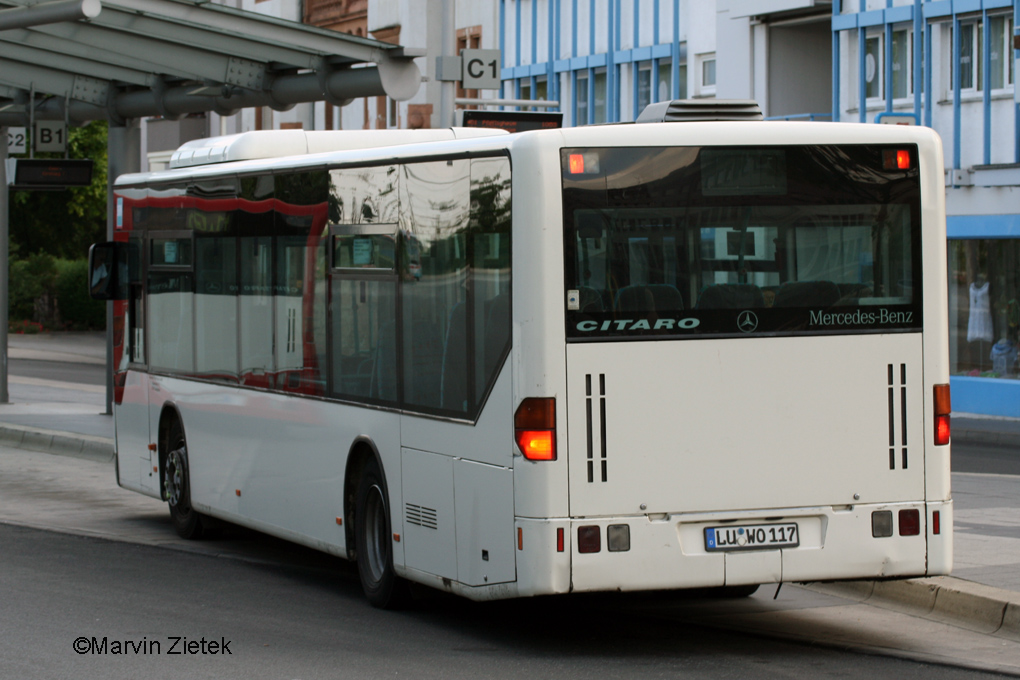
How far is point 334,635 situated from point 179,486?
15.5 feet

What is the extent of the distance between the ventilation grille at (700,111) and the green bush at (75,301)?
52.1 metres

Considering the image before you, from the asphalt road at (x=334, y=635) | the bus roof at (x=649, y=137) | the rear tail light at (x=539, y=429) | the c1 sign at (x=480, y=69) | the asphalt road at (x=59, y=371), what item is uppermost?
the c1 sign at (x=480, y=69)

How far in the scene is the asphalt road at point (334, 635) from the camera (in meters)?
8.12

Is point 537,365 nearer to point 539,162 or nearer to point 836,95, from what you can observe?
point 539,162

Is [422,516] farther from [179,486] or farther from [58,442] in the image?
[58,442]

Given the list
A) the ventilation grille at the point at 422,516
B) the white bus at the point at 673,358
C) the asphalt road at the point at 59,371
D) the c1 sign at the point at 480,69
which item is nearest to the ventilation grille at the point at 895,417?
the white bus at the point at 673,358

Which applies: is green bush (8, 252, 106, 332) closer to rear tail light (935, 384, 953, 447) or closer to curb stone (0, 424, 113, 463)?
curb stone (0, 424, 113, 463)

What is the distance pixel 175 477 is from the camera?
13555 mm

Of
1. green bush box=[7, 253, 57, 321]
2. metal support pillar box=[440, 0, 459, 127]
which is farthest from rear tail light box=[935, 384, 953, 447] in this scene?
green bush box=[7, 253, 57, 321]

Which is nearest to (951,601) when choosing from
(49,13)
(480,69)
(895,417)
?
(895,417)

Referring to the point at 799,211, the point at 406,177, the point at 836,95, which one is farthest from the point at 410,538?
the point at 836,95

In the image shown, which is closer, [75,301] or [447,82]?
[447,82]

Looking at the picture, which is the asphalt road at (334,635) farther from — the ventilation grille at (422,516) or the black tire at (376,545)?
the ventilation grille at (422,516)

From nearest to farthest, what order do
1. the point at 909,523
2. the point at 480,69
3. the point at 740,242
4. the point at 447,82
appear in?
the point at 740,242 → the point at 909,523 → the point at 480,69 → the point at 447,82
